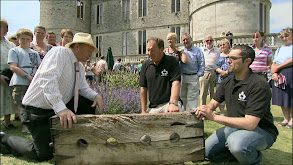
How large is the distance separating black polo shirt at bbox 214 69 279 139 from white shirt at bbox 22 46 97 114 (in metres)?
1.85

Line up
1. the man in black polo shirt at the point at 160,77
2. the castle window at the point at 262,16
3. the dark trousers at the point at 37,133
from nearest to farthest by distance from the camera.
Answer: the dark trousers at the point at 37,133 < the man in black polo shirt at the point at 160,77 < the castle window at the point at 262,16

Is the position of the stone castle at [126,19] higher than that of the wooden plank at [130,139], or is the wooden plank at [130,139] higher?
the stone castle at [126,19]

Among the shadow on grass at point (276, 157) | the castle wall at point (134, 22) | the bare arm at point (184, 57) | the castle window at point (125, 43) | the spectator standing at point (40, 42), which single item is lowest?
the shadow on grass at point (276, 157)

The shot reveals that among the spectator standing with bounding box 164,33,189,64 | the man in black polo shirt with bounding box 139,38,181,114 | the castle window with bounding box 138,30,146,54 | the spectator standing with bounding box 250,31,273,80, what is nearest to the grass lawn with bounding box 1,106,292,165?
the man in black polo shirt with bounding box 139,38,181,114

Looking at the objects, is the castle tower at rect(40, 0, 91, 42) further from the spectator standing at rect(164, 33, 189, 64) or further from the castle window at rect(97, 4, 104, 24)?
the spectator standing at rect(164, 33, 189, 64)

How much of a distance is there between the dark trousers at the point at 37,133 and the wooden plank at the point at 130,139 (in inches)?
27.2

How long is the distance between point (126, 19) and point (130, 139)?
25.9 metres

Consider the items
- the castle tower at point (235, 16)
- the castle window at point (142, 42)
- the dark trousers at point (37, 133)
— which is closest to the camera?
the dark trousers at point (37, 133)

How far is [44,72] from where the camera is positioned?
2.43 m

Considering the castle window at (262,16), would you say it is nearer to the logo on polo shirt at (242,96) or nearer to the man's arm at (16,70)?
the logo on polo shirt at (242,96)

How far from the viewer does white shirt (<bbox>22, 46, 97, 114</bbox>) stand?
236 centimetres

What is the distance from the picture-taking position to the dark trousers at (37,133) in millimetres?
2779

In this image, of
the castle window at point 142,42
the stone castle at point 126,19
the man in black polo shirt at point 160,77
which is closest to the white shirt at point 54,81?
the man in black polo shirt at point 160,77

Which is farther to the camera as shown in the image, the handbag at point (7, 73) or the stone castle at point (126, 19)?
the stone castle at point (126, 19)
